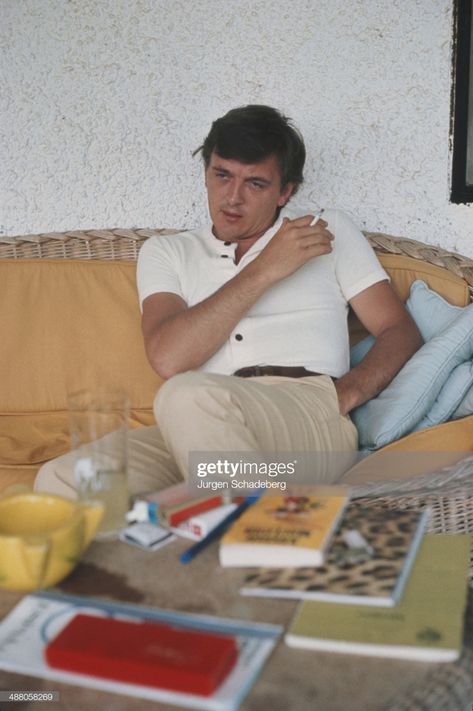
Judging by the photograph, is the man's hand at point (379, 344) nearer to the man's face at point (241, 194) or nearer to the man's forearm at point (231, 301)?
the man's forearm at point (231, 301)

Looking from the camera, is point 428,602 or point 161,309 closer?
point 428,602

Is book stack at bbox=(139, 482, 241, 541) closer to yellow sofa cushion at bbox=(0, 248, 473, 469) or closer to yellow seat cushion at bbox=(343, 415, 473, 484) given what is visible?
yellow seat cushion at bbox=(343, 415, 473, 484)

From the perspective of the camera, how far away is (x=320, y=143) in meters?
2.48

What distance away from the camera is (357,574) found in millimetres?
984

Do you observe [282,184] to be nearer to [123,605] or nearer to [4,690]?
[123,605]

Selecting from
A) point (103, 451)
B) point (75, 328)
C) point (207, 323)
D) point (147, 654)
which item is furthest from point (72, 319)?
point (147, 654)

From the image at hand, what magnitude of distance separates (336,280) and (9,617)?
4.68 feet

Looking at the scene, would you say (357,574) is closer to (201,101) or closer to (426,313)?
(426,313)

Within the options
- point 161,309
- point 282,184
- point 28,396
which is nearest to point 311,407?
point 161,309

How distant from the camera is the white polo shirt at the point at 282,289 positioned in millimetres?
2055

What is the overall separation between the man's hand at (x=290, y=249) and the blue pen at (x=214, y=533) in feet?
2.91

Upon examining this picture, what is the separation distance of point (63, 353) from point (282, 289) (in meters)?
0.65

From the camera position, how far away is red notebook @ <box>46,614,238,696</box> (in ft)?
2.59

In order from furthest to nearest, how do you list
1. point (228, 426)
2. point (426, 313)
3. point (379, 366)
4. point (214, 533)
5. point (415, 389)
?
point (426, 313) → point (379, 366) → point (415, 389) → point (228, 426) → point (214, 533)
